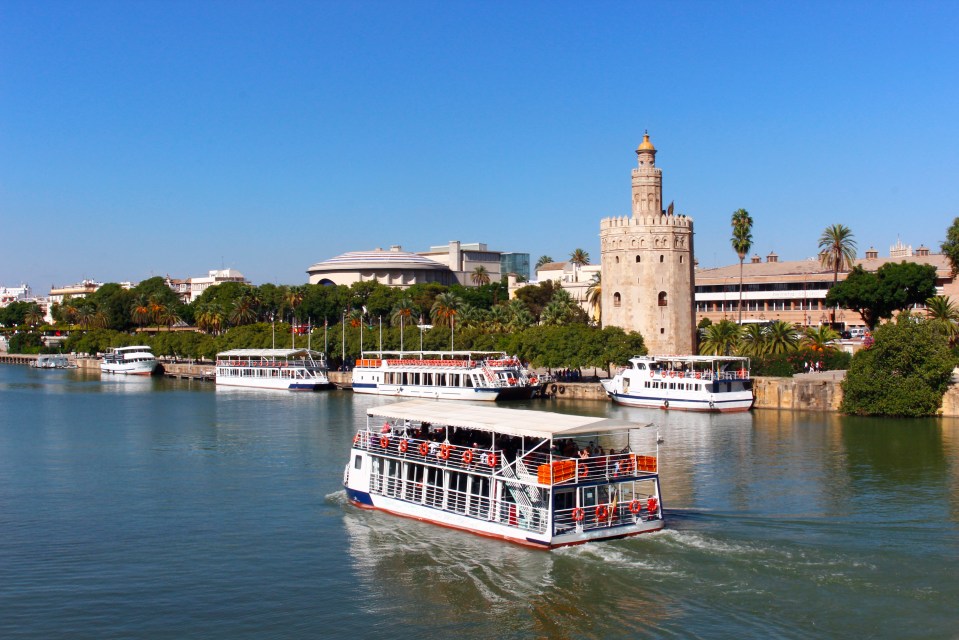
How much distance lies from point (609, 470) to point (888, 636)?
9118 mm

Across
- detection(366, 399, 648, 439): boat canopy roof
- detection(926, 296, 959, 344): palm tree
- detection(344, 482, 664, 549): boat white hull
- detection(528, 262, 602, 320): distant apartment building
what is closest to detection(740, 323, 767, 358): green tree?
detection(926, 296, 959, 344): palm tree

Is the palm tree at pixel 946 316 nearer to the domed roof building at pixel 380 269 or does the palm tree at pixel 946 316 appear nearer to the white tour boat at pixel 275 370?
the white tour boat at pixel 275 370

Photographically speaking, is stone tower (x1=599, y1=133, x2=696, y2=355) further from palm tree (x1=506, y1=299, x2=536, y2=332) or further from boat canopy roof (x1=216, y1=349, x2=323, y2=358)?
boat canopy roof (x1=216, y1=349, x2=323, y2=358)

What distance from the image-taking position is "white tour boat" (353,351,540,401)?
7562 cm

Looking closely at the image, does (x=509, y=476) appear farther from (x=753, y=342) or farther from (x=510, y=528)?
(x=753, y=342)

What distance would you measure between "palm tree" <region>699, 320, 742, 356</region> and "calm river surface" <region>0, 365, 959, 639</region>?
3060 centimetres

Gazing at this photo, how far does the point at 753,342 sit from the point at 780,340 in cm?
218

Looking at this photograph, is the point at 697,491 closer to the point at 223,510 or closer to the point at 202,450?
the point at 223,510

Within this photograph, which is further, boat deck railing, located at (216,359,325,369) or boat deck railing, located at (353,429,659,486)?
boat deck railing, located at (216,359,325,369)

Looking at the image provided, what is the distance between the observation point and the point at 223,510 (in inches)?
1364

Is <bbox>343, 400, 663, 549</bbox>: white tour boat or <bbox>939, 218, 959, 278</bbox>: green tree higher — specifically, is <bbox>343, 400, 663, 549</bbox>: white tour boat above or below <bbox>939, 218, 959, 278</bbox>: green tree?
below

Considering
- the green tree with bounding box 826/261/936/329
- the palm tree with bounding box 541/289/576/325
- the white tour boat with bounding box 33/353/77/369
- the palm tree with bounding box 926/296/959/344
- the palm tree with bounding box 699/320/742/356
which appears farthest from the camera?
the white tour boat with bounding box 33/353/77/369

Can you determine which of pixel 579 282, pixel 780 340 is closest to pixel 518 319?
pixel 780 340

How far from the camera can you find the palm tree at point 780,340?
7206 centimetres
